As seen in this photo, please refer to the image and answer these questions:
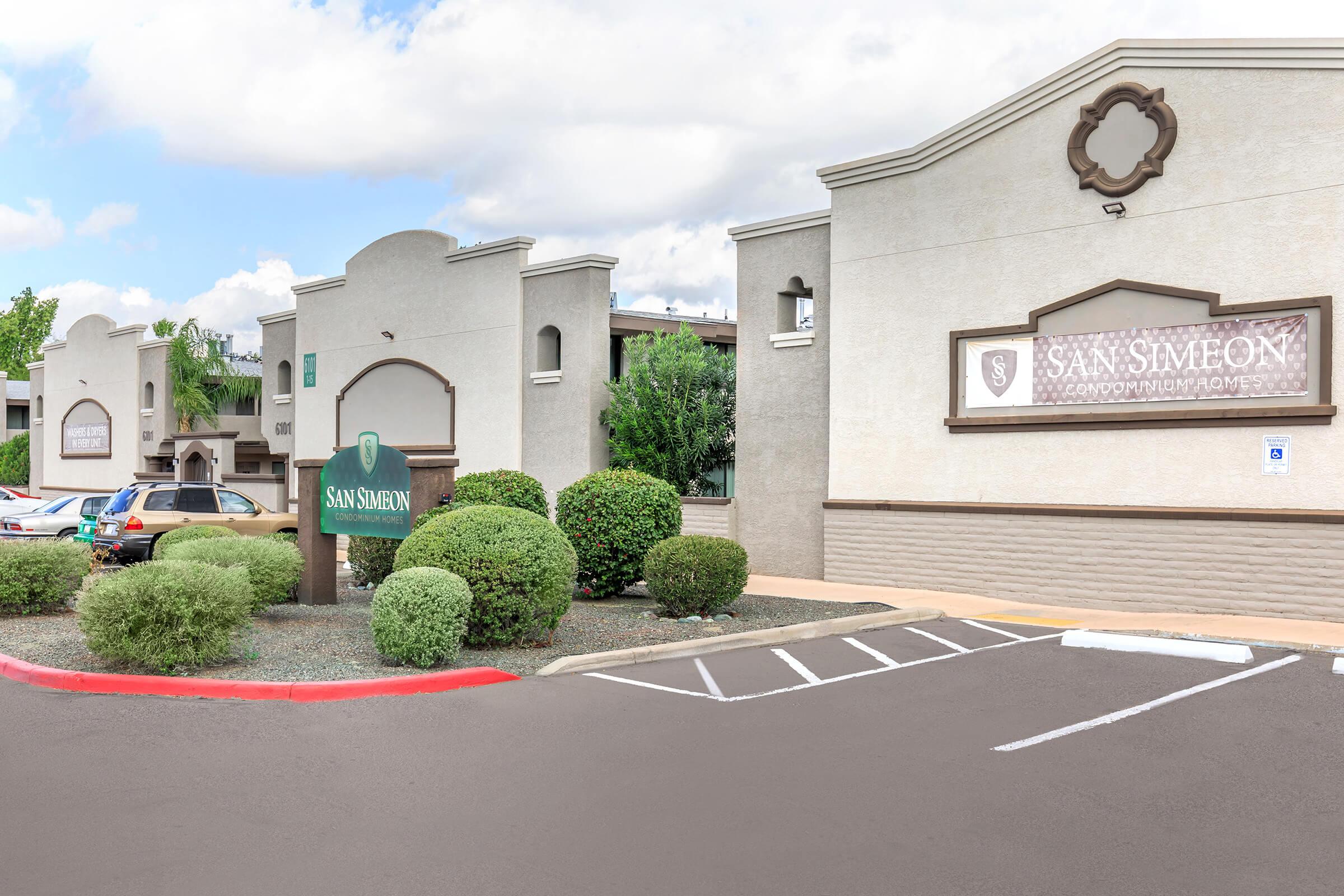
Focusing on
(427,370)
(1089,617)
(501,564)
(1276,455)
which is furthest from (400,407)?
(1276,455)

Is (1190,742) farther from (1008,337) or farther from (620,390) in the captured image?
(620,390)

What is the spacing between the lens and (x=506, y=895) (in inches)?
202

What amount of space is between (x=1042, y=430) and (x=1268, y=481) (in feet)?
9.94

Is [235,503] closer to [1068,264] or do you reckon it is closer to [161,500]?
[161,500]

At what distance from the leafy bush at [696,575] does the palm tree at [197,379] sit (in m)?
26.2

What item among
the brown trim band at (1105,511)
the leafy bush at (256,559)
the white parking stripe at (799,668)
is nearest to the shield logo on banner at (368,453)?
the leafy bush at (256,559)

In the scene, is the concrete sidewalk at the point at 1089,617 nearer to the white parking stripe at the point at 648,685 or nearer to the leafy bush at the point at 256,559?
the white parking stripe at the point at 648,685

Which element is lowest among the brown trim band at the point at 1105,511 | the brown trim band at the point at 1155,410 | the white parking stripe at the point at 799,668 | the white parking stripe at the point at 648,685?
the white parking stripe at the point at 799,668

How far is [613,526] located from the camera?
1574cm

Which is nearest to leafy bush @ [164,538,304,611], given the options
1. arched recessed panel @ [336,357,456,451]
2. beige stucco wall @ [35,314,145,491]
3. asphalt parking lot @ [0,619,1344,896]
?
asphalt parking lot @ [0,619,1344,896]

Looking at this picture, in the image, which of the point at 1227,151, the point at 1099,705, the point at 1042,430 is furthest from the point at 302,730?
the point at 1227,151

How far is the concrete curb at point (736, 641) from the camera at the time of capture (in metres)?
10.9

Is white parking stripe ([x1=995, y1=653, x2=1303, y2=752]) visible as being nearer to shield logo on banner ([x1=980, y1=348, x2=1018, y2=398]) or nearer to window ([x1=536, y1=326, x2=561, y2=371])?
shield logo on banner ([x1=980, y1=348, x2=1018, y2=398])

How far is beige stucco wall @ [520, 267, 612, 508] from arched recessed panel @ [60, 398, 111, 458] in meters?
22.4
